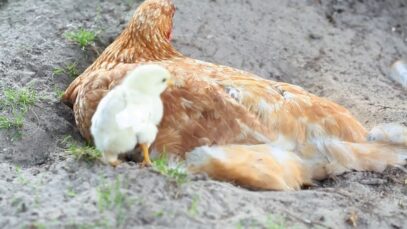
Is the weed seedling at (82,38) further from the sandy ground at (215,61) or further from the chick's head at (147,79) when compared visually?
the chick's head at (147,79)

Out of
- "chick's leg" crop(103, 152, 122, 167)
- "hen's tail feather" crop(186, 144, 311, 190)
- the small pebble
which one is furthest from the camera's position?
the small pebble

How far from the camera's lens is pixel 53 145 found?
15.7ft

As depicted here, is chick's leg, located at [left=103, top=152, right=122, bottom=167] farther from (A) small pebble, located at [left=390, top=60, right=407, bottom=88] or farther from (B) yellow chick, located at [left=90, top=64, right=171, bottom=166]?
(A) small pebble, located at [left=390, top=60, right=407, bottom=88]

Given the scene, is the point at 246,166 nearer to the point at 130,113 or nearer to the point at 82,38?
the point at 130,113

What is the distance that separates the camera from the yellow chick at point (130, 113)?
3.72 metres

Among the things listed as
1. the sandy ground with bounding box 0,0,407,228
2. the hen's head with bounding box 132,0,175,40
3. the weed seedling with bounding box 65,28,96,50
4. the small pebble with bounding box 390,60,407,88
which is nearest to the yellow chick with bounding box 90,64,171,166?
→ the sandy ground with bounding box 0,0,407,228

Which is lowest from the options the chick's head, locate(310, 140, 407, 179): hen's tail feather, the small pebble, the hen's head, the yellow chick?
locate(310, 140, 407, 179): hen's tail feather

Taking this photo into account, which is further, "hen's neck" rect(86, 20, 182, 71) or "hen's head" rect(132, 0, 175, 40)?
"hen's head" rect(132, 0, 175, 40)

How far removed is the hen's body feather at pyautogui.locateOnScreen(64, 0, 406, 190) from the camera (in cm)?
420

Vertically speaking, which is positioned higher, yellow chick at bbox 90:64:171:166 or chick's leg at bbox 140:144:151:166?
yellow chick at bbox 90:64:171:166

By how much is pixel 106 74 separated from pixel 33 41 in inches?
55.9

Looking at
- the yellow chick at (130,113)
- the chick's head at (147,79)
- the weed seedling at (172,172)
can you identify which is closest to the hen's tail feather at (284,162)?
the weed seedling at (172,172)

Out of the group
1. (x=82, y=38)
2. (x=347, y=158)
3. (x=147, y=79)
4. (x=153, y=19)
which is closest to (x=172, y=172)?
(x=147, y=79)

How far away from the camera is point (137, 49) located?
5.07 metres
